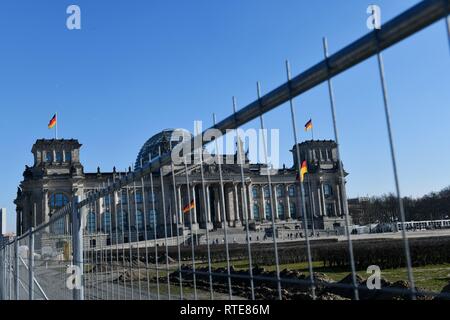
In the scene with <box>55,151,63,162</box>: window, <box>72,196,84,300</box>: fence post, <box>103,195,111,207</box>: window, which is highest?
<box>55,151,63,162</box>: window

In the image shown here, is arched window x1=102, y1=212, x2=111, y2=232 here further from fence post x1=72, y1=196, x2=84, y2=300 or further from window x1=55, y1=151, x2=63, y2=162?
window x1=55, y1=151, x2=63, y2=162

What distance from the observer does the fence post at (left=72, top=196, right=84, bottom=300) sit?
6.07 meters

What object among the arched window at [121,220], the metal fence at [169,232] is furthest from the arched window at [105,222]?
the arched window at [121,220]

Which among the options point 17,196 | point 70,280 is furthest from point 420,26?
point 17,196

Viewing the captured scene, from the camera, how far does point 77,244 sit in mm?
6438

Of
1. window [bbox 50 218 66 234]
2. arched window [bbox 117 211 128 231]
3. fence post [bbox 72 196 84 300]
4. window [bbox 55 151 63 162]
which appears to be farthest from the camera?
window [bbox 55 151 63 162]

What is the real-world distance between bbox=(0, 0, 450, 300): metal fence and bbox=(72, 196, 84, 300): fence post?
1cm

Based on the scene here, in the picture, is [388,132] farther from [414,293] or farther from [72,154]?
[72,154]

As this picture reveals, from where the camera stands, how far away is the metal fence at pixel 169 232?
229 cm

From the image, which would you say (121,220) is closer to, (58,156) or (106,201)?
(106,201)

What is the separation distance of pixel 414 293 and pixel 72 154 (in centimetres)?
9691

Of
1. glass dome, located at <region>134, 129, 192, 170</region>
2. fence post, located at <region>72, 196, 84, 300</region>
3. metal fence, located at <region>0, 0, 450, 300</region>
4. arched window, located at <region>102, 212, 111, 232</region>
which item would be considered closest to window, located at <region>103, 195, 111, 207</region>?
metal fence, located at <region>0, 0, 450, 300</region>

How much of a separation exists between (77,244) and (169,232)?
6.00 feet
